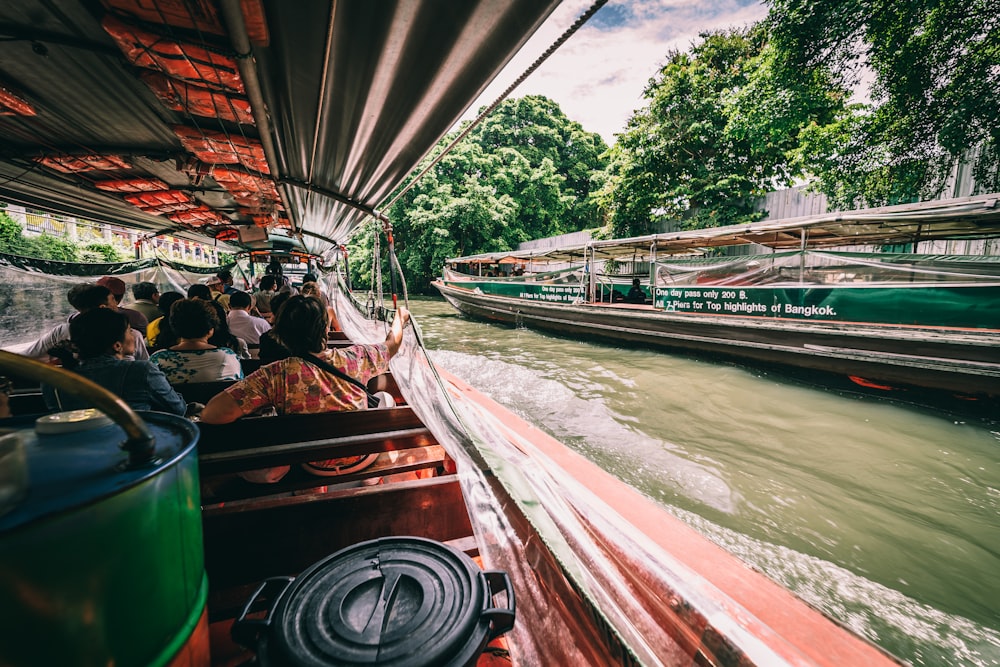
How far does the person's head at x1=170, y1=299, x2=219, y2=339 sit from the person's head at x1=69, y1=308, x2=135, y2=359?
488 mm

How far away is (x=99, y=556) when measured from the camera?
76cm

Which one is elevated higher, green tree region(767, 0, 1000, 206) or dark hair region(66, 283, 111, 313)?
green tree region(767, 0, 1000, 206)

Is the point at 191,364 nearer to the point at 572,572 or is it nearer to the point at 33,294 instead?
the point at 572,572

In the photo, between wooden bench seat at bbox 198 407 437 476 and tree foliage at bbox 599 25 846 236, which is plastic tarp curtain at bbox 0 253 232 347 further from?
tree foliage at bbox 599 25 846 236

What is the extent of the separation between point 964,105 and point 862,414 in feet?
23.4

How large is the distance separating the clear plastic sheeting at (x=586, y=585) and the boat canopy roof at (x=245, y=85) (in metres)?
1.68

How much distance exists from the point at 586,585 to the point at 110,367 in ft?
7.68

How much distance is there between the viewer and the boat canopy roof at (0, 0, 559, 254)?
163 centimetres

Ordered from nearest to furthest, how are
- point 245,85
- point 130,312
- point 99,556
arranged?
point 99,556 < point 245,85 < point 130,312

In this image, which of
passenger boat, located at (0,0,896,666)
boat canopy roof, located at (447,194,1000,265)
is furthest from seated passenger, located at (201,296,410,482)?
boat canopy roof, located at (447,194,1000,265)

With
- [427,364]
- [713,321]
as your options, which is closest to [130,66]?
[427,364]

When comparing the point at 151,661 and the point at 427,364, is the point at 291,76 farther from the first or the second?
the point at 151,661

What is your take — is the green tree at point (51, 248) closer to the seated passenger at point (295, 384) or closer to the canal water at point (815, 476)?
the canal water at point (815, 476)

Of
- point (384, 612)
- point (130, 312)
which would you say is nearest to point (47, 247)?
point (130, 312)
